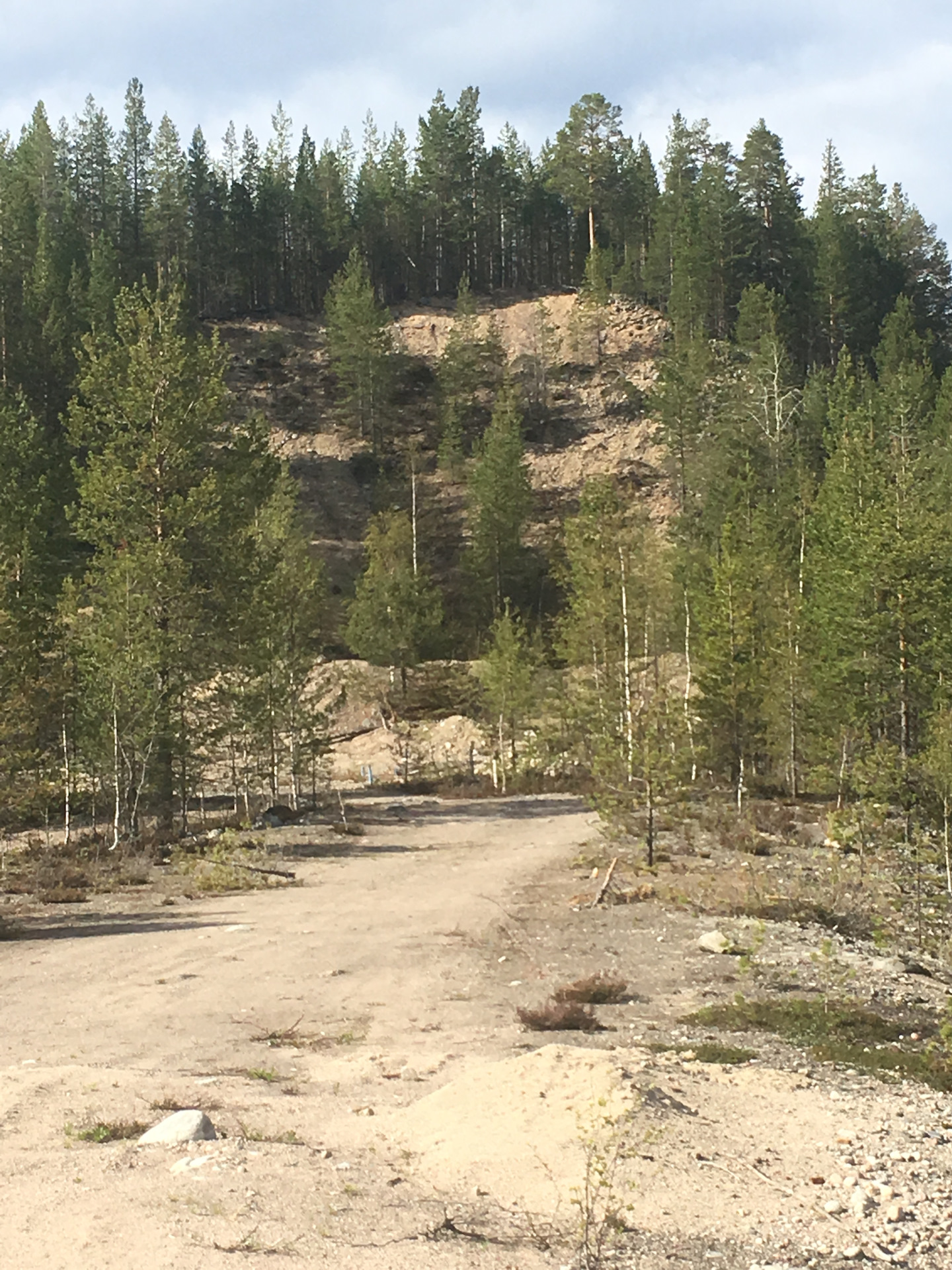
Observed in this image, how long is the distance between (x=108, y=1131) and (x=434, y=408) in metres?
76.4

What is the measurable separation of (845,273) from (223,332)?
153 feet

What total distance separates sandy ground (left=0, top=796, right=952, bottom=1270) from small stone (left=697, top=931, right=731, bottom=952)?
0.22m

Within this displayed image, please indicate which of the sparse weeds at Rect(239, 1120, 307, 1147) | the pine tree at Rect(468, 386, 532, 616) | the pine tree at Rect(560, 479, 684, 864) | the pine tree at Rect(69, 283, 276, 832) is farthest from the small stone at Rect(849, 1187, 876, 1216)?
the pine tree at Rect(468, 386, 532, 616)

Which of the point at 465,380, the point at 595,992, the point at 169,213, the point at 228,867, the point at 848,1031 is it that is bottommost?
the point at 228,867

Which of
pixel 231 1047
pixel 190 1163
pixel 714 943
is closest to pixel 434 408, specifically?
pixel 714 943

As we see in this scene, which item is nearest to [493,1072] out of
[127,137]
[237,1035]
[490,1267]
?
[490,1267]

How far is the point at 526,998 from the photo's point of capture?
11.6m

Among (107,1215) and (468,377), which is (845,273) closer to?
(468,377)

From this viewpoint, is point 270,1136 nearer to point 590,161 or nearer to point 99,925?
point 99,925

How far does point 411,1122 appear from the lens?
724cm

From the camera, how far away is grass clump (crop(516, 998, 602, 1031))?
10078 millimetres

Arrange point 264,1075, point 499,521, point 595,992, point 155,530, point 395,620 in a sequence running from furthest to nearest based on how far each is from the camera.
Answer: point 499,521, point 395,620, point 155,530, point 595,992, point 264,1075

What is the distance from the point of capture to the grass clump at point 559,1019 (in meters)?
10.1

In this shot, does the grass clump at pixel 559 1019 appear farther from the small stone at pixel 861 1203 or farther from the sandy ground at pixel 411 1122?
the small stone at pixel 861 1203
